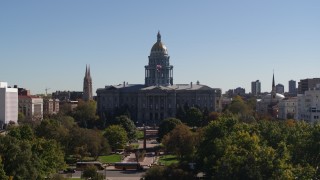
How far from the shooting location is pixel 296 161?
44.8 metres

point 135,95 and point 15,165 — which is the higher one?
point 135,95

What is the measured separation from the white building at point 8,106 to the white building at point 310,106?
210ft

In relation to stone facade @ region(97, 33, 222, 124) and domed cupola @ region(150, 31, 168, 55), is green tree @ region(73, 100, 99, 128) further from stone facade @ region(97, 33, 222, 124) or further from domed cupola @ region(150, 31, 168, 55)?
domed cupola @ region(150, 31, 168, 55)

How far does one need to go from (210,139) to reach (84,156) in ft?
70.7

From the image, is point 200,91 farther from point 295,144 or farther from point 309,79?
point 295,144

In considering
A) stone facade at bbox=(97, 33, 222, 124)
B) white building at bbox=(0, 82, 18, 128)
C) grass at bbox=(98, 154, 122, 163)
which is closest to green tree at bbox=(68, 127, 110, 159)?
grass at bbox=(98, 154, 122, 163)

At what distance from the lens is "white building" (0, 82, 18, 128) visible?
129 meters

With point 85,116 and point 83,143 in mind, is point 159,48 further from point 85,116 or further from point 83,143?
point 83,143

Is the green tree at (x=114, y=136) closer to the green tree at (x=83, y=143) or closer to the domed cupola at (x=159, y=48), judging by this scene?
the green tree at (x=83, y=143)

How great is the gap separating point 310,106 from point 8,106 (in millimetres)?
67093

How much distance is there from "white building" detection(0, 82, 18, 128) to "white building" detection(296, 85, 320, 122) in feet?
210

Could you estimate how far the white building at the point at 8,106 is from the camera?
12925 centimetres

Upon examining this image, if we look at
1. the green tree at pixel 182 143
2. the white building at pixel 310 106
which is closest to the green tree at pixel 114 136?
the green tree at pixel 182 143

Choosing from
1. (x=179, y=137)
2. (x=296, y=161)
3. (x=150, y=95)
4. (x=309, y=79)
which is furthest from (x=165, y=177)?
(x=309, y=79)
